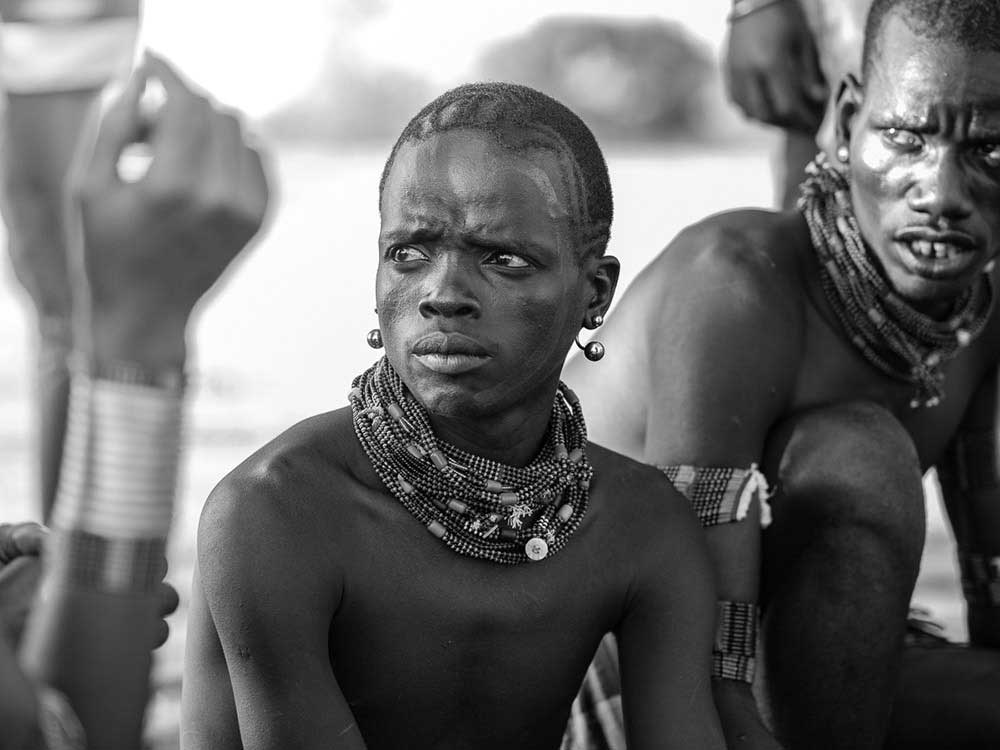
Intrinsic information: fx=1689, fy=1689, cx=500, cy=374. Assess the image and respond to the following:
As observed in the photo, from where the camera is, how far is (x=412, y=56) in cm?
638

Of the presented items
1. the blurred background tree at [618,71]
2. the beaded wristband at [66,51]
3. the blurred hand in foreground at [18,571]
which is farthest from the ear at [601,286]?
the blurred background tree at [618,71]

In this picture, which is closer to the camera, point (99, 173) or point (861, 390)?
point (99, 173)

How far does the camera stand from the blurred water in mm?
5457

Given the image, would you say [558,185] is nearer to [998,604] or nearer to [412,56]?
[998,604]

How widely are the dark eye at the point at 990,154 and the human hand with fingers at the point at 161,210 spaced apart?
5.71 feet

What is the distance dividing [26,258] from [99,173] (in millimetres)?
2191

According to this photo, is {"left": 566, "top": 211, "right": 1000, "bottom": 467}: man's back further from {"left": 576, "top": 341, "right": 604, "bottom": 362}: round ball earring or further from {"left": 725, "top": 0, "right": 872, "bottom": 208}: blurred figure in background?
{"left": 725, "top": 0, "right": 872, "bottom": 208}: blurred figure in background

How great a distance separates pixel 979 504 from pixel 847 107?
34.9 inches

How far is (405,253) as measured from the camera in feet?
8.00

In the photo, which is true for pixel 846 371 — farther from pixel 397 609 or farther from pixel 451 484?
pixel 397 609

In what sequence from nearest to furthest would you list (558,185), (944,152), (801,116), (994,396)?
1. (558,185)
2. (944,152)
3. (994,396)
4. (801,116)

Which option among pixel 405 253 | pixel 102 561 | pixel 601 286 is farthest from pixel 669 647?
pixel 102 561

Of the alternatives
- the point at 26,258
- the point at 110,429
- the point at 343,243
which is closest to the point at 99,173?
the point at 110,429

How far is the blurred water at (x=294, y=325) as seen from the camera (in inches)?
215
